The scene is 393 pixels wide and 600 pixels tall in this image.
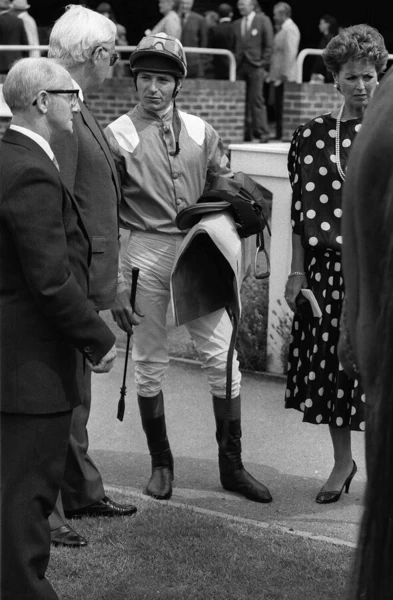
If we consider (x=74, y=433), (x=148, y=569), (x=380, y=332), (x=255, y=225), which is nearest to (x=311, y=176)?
(x=255, y=225)

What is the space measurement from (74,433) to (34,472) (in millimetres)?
1133

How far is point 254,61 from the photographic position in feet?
56.7

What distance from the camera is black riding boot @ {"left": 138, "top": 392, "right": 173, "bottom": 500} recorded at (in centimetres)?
480

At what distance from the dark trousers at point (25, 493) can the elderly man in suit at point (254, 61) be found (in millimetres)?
14322

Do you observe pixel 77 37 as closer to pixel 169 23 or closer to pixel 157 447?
pixel 157 447

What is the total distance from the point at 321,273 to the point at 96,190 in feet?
3.83

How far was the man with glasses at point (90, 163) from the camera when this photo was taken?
4.07 meters

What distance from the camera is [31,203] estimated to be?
3102 mm

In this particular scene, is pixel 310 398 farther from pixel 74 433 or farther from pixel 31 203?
pixel 31 203

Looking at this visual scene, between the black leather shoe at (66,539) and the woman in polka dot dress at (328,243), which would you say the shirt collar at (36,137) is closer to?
the woman in polka dot dress at (328,243)

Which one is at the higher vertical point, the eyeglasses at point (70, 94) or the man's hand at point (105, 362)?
the eyeglasses at point (70, 94)

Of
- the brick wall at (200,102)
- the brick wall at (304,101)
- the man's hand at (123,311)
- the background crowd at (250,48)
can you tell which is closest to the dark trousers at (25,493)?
the man's hand at (123,311)

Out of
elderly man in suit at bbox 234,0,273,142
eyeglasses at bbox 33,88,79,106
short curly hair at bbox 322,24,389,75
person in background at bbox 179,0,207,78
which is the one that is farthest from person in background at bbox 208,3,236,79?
eyeglasses at bbox 33,88,79,106

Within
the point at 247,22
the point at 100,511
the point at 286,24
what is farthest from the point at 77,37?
the point at 247,22
